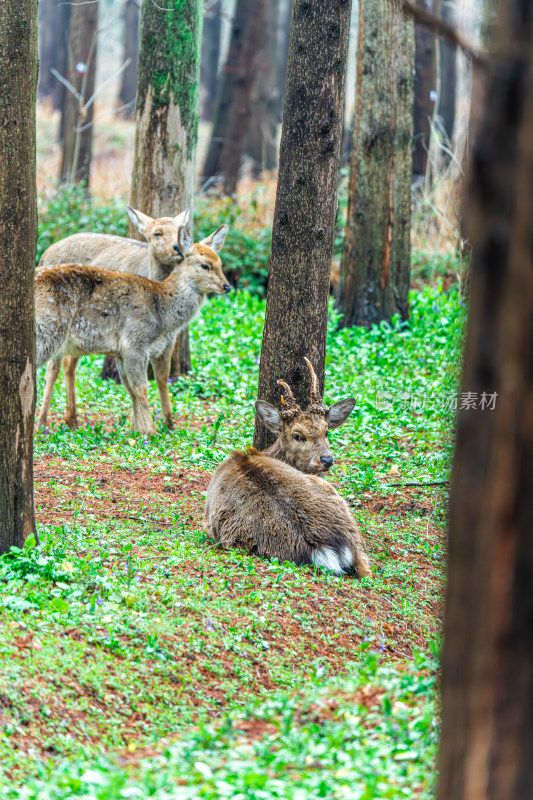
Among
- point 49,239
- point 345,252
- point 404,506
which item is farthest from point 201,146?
point 404,506

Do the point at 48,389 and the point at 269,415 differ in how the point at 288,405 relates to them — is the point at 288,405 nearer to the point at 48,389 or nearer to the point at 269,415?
the point at 269,415

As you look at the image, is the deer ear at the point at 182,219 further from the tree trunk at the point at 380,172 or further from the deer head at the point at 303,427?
the deer head at the point at 303,427

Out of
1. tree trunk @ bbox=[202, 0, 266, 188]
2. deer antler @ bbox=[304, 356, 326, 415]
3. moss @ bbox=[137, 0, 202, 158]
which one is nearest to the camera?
deer antler @ bbox=[304, 356, 326, 415]

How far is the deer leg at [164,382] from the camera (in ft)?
33.4

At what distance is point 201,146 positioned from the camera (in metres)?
37.1

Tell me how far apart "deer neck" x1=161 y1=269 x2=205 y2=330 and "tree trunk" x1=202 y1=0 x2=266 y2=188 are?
1205 centimetres

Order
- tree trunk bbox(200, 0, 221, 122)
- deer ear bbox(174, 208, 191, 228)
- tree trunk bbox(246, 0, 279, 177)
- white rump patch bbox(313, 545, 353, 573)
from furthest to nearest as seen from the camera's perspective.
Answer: tree trunk bbox(200, 0, 221, 122) → tree trunk bbox(246, 0, 279, 177) → deer ear bbox(174, 208, 191, 228) → white rump patch bbox(313, 545, 353, 573)

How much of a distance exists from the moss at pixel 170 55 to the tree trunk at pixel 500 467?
9.73 meters

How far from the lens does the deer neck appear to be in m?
10.4

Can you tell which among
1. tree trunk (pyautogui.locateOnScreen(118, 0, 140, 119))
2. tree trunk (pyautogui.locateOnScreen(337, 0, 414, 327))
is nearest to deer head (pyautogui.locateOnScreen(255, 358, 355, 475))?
tree trunk (pyautogui.locateOnScreen(337, 0, 414, 327))

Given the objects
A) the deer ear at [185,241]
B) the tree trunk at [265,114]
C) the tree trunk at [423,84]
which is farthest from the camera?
the tree trunk at [265,114]

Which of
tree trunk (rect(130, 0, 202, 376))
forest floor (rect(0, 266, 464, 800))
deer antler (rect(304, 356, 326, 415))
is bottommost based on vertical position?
forest floor (rect(0, 266, 464, 800))

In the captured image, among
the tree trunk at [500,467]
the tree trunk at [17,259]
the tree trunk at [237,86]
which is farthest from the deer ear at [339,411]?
the tree trunk at [237,86]

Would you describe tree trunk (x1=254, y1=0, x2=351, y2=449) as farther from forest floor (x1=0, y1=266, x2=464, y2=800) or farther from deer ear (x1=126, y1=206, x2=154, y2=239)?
deer ear (x1=126, y1=206, x2=154, y2=239)
